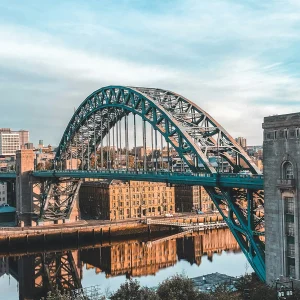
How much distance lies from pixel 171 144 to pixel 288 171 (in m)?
18.7

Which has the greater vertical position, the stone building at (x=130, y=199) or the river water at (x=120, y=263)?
the stone building at (x=130, y=199)

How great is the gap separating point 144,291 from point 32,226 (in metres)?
53.0

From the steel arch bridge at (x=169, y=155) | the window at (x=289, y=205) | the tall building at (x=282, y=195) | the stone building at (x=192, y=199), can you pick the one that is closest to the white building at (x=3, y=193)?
the steel arch bridge at (x=169, y=155)

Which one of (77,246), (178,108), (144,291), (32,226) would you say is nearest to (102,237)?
(77,246)

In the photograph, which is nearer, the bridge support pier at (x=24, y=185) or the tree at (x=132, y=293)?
the tree at (x=132, y=293)

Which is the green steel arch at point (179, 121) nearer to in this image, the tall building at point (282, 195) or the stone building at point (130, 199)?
the tall building at point (282, 195)

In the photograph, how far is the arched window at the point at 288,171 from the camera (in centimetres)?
2798

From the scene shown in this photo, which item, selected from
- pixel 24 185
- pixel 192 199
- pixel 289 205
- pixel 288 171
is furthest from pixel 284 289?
pixel 192 199

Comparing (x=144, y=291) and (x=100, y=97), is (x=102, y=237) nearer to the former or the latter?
(x=100, y=97)

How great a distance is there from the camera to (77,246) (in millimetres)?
68375

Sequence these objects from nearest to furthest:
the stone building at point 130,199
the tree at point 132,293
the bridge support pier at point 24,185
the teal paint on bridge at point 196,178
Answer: the tree at point 132,293 → the teal paint on bridge at point 196,178 → the bridge support pier at point 24,185 → the stone building at point 130,199

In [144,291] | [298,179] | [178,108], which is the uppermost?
[178,108]

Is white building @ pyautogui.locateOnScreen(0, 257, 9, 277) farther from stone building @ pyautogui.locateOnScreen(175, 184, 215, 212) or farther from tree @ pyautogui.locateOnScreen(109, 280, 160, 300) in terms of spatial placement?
stone building @ pyautogui.locateOnScreen(175, 184, 215, 212)

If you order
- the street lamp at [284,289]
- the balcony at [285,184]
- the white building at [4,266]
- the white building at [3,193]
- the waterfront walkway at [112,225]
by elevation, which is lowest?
the white building at [4,266]
